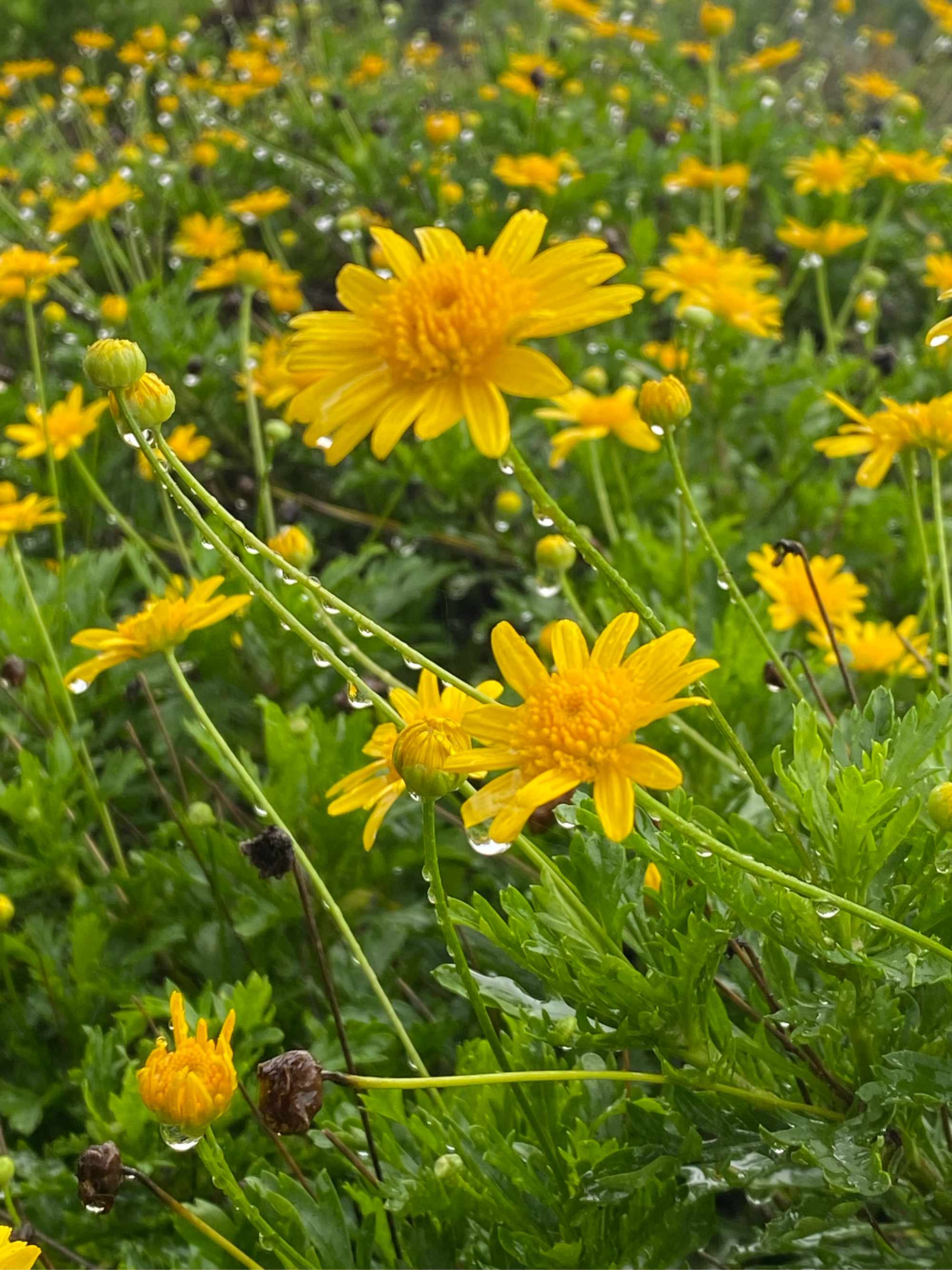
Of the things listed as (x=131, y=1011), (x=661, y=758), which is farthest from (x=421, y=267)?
(x=131, y=1011)

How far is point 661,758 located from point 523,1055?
0.41m

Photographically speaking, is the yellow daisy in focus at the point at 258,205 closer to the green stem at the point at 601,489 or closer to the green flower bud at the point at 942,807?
the green stem at the point at 601,489

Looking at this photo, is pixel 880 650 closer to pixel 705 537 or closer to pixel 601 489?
pixel 601 489

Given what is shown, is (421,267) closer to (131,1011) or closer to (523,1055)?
(523,1055)

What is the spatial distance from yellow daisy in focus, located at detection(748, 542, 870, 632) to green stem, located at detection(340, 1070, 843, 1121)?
800 mm

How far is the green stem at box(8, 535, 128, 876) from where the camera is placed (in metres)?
1.47

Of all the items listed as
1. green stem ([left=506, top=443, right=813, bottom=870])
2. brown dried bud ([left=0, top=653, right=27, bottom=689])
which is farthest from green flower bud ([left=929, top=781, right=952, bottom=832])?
brown dried bud ([left=0, top=653, right=27, bottom=689])

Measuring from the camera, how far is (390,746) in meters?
1.02

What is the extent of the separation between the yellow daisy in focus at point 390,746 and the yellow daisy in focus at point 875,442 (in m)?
0.51

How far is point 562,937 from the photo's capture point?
2.94 ft

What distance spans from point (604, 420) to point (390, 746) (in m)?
1.06

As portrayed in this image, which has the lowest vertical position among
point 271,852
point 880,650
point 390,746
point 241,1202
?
point 880,650

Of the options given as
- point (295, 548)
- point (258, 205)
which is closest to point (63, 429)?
point (295, 548)

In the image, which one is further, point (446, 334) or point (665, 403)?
point (665, 403)
